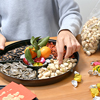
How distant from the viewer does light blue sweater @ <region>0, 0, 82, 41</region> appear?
1.18m

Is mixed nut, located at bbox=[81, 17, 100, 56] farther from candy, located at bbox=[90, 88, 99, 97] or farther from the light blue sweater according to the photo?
candy, located at bbox=[90, 88, 99, 97]

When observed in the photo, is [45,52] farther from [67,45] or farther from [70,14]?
[70,14]

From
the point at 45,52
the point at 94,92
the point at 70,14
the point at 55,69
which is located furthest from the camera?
the point at 70,14

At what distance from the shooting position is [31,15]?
1236 millimetres

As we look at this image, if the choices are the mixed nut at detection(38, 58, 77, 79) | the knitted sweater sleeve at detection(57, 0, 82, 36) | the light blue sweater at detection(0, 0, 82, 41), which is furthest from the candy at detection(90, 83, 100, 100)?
the light blue sweater at detection(0, 0, 82, 41)

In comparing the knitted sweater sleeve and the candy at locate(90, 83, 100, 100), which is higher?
the knitted sweater sleeve

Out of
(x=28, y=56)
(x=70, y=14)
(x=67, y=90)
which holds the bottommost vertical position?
(x=67, y=90)

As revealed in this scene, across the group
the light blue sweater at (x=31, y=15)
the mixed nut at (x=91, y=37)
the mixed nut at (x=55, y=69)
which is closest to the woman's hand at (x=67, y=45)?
the mixed nut at (x=55, y=69)

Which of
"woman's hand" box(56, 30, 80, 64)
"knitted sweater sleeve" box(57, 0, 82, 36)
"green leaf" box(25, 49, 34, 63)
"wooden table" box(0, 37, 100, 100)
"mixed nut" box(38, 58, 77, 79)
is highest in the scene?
"knitted sweater sleeve" box(57, 0, 82, 36)

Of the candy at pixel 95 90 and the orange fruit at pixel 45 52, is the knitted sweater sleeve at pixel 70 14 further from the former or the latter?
the candy at pixel 95 90

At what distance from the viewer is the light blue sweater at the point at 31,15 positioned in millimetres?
1183

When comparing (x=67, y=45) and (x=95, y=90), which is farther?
(x=67, y=45)

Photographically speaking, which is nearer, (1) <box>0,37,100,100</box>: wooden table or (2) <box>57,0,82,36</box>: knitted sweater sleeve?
(1) <box>0,37,100,100</box>: wooden table

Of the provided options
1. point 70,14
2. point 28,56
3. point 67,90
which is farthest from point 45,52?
point 70,14
